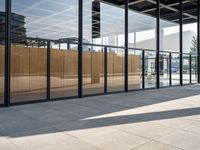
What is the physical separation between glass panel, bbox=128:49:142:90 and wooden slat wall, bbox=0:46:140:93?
3.54 feet

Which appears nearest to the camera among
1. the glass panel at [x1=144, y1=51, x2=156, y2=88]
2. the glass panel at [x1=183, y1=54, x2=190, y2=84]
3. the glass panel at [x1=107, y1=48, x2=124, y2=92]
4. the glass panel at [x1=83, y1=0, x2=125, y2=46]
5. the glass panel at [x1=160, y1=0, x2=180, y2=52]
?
the glass panel at [x1=83, y1=0, x2=125, y2=46]

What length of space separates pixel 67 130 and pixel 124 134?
1.32 m

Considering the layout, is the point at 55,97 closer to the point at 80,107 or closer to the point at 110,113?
the point at 80,107

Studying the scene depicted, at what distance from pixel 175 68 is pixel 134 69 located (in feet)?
16.3

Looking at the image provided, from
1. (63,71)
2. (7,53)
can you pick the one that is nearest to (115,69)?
(63,71)

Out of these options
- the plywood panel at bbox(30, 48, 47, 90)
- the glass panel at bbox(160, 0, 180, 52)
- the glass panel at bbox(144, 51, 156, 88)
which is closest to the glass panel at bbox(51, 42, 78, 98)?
the plywood panel at bbox(30, 48, 47, 90)

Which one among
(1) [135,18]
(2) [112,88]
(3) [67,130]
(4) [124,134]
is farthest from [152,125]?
(1) [135,18]

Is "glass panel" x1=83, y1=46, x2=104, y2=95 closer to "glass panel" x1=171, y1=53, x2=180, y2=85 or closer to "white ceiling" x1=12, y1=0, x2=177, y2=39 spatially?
"white ceiling" x1=12, y1=0, x2=177, y2=39

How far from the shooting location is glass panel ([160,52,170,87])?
15350 millimetres

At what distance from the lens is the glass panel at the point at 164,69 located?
1535 centimetres

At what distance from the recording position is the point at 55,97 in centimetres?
988

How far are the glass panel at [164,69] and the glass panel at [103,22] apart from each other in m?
4.13

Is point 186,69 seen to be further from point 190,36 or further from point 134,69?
point 134,69

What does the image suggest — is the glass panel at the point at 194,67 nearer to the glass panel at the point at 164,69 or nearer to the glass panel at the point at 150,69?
the glass panel at the point at 164,69
